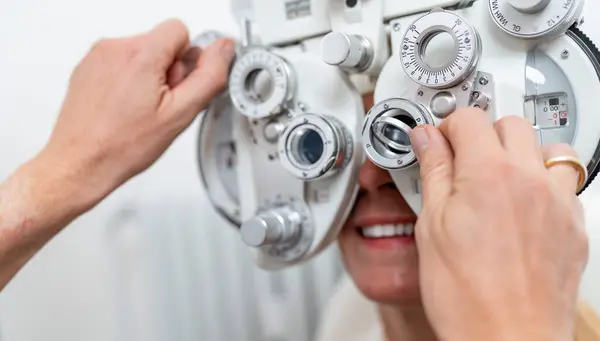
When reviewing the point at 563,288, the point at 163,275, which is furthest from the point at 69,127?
the point at 563,288

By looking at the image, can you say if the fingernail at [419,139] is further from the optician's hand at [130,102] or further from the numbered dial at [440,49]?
the optician's hand at [130,102]

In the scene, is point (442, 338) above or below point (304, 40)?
below

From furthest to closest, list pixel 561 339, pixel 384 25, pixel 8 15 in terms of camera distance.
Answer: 1. pixel 8 15
2. pixel 384 25
3. pixel 561 339

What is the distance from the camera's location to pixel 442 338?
0.46m

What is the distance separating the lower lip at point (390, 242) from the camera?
2.24 feet

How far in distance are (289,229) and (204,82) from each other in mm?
174

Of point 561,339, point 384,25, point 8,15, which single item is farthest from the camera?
point 8,15

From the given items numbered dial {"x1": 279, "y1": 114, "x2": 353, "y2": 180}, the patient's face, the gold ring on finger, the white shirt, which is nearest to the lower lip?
the patient's face

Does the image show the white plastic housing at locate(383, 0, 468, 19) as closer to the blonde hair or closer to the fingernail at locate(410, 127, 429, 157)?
the fingernail at locate(410, 127, 429, 157)

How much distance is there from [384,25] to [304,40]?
9 cm

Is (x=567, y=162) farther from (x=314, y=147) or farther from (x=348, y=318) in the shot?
(x=348, y=318)

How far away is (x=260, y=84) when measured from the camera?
2.27 ft

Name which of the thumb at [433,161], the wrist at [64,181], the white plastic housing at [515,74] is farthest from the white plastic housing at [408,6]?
the wrist at [64,181]

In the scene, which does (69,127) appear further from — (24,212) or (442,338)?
(442,338)
